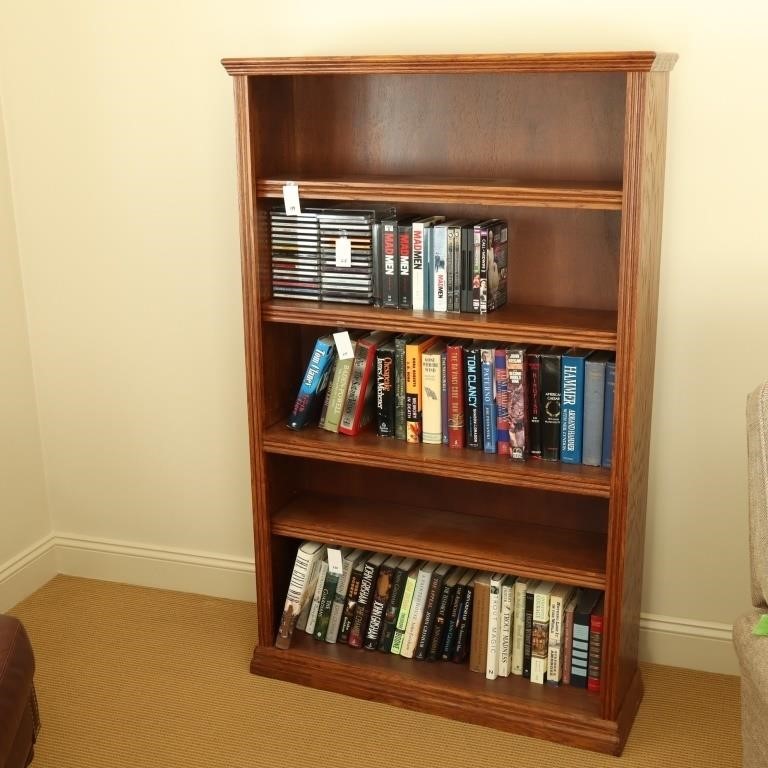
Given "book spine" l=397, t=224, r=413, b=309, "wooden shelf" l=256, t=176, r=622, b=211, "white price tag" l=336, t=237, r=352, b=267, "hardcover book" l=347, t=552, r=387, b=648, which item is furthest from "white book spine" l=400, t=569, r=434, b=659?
"wooden shelf" l=256, t=176, r=622, b=211

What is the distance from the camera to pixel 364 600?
2666mm

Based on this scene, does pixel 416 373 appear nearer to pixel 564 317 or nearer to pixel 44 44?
pixel 564 317

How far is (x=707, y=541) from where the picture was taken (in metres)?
2.62

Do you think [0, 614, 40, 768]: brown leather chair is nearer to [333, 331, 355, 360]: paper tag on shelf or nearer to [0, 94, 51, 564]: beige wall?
[333, 331, 355, 360]: paper tag on shelf

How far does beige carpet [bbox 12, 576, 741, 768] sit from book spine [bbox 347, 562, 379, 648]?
154 mm

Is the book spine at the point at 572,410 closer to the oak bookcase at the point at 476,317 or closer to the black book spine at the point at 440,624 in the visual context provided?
the oak bookcase at the point at 476,317

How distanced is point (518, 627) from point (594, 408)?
1.94 ft

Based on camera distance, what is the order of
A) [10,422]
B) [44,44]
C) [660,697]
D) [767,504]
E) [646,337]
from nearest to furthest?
[767,504] < [646,337] < [660,697] < [44,44] < [10,422]

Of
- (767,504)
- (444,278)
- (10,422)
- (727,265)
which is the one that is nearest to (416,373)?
(444,278)

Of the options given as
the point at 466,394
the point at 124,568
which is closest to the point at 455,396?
the point at 466,394

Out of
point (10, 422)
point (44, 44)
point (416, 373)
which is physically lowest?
point (10, 422)

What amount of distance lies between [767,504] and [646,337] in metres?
0.62

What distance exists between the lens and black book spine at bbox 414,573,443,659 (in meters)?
2.59

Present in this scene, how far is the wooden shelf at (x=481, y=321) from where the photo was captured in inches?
88.3
